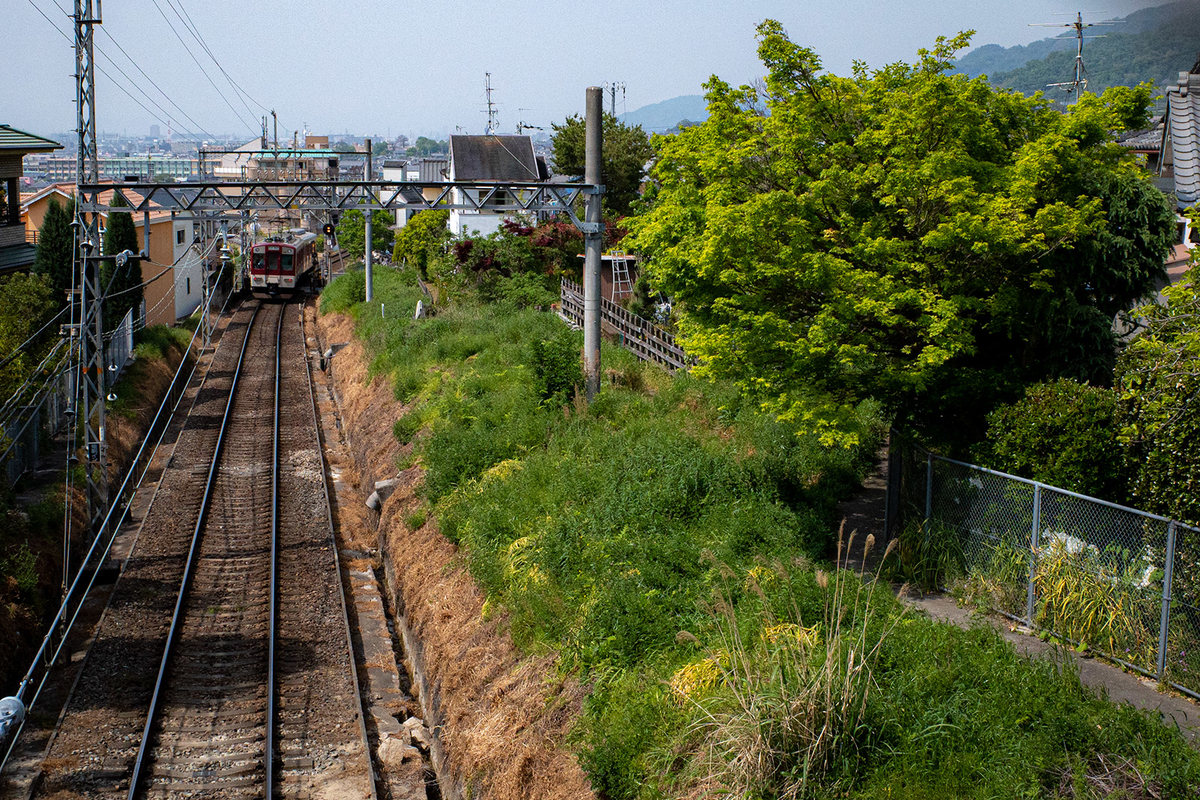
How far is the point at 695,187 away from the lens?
1368 cm

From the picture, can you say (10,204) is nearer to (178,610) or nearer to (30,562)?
(30,562)

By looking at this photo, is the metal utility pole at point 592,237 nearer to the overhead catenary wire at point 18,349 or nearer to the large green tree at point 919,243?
the large green tree at point 919,243

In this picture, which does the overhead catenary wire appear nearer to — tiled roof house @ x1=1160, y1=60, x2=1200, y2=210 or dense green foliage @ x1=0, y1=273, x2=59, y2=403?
dense green foliage @ x1=0, y1=273, x2=59, y2=403

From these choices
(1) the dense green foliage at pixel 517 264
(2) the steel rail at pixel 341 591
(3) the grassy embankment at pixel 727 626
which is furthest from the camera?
(1) the dense green foliage at pixel 517 264

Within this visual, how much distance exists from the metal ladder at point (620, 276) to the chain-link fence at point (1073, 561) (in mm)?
21968

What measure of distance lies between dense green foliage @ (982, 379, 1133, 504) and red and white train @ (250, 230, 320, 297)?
43.4 metres

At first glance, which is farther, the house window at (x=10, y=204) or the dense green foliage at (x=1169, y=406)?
the house window at (x=10, y=204)

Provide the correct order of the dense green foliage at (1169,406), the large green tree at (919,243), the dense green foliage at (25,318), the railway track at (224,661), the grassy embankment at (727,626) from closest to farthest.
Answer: the grassy embankment at (727,626) → the dense green foliage at (1169,406) → the railway track at (224,661) → the large green tree at (919,243) → the dense green foliage at (25,318)

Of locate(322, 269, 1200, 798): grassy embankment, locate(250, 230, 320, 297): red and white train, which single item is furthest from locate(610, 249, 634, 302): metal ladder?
locate(250, 230, 320, 297): red and white train

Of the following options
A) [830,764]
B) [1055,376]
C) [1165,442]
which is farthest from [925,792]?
[1055,376]

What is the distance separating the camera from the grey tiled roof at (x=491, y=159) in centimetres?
5344

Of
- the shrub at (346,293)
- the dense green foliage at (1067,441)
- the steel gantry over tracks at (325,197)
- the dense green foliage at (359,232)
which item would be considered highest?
the dense green foliage at (359,232)

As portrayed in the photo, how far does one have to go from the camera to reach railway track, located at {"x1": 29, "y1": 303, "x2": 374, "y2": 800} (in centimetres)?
1034

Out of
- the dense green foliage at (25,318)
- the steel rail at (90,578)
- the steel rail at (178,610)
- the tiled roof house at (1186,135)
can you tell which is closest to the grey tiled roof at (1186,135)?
the tiled roof house at (1186,135)
